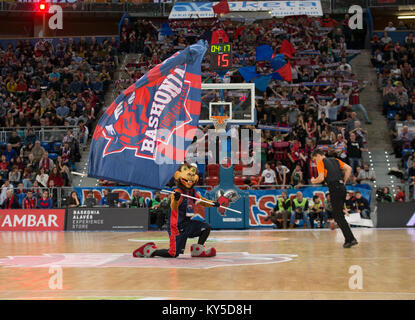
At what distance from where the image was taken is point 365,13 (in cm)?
3666

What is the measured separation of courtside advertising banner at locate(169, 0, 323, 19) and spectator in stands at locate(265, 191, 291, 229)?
16518mm

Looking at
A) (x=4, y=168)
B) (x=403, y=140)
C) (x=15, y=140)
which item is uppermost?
(x=15, y=140)

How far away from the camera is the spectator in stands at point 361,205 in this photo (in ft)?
69.0

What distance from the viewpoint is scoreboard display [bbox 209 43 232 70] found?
776 inches

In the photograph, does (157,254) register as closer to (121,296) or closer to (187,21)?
(121,296)

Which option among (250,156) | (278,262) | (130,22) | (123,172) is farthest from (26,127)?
(278,262)

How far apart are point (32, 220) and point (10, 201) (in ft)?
4.63

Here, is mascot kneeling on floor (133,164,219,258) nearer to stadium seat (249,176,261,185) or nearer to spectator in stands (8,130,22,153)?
stadium seat (249,176,261,185)

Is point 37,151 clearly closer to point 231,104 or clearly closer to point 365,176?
point 231,104

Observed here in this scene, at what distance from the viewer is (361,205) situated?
2119 centimetres

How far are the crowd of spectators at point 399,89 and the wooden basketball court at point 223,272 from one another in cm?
1059

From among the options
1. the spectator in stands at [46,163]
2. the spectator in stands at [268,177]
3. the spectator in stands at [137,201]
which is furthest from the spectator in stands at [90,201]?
the spectator in stands at [268,177]

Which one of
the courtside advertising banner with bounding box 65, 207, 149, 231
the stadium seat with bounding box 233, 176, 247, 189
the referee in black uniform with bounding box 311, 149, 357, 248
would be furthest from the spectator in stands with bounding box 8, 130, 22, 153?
the referee in black uniform with bounding box 311, 149, 357, 248

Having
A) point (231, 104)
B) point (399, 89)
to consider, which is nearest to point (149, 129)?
point (231, 104)
